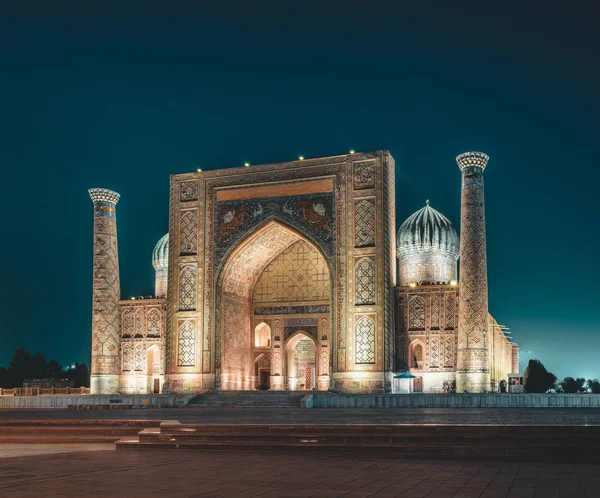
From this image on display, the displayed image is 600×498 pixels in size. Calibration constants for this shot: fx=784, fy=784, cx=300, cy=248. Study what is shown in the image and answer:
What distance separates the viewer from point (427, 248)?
20.7m

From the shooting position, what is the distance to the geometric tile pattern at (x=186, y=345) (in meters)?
19.0

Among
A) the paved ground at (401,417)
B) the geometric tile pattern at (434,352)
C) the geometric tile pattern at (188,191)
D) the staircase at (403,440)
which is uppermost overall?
the geometric tile pattern at (188,191)

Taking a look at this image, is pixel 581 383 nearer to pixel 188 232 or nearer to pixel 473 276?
pixel 473 276

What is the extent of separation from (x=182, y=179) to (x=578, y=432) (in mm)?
15373

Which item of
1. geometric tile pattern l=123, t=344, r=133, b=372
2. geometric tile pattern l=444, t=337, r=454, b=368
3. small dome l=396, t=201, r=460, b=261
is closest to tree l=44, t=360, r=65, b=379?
geometric tile pattern l=123, t=344, r=133, b=372

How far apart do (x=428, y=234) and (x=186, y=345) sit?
22.9 feet

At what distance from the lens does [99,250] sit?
19984 millimetres

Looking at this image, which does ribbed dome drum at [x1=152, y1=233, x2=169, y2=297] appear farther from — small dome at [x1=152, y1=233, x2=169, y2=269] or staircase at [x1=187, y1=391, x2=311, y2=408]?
staircase at [x1=187, y1=391, x2=311, y2=408]

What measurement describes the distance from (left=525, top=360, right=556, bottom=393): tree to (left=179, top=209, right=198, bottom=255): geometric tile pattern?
1036 cm

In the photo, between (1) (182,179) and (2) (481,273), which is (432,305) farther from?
(1) (182,179)

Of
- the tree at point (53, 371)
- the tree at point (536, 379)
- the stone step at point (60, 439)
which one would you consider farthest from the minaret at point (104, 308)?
the tree at point (53, 371)

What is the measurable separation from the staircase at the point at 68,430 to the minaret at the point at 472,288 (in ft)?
31.5

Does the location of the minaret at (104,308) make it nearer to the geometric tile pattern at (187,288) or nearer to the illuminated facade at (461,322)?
the geometric tile pattern at (187,288)

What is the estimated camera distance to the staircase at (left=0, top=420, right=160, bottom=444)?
24.9ft
